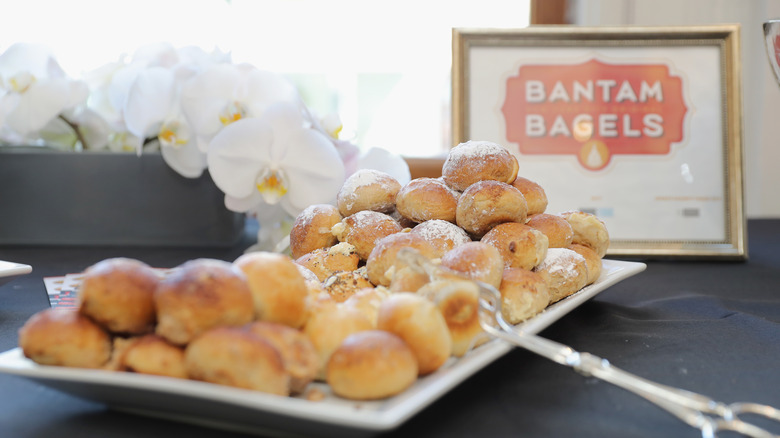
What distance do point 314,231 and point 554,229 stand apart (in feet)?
0.99

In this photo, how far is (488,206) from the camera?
2.43 feet

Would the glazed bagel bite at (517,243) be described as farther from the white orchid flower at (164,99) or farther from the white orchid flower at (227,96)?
the white orchid flower at (164,99)

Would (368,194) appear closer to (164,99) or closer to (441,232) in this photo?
(441,232)

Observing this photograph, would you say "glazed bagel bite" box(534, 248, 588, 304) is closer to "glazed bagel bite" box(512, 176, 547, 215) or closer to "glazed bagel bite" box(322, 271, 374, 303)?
"glazed bagel bite" box(512, 176, 547, 215)

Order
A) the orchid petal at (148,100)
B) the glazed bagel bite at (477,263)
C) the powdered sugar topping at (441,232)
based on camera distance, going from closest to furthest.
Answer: the glazed bagel bite at (477,263)
the powdered sugar topping at (441,232)
the orchid petal at (148,100)

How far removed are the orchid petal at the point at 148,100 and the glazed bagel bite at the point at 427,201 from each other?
24.2 inches

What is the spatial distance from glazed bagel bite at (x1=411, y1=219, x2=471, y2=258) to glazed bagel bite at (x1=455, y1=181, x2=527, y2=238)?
2cm

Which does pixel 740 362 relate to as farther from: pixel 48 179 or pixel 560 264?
pixel 48 179

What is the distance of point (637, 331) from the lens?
0.76 m

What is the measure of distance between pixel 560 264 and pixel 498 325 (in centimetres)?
20

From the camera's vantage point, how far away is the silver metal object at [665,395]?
1.40 feet

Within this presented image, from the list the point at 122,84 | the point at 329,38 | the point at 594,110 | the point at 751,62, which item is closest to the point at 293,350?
the point at 122,84

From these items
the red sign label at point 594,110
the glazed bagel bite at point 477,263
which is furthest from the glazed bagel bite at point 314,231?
the red sign label at point 594,110

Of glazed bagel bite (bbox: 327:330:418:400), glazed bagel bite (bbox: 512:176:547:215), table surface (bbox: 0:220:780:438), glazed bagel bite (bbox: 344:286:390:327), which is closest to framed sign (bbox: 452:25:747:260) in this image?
table surface (bbox: 0:220:780:438)
